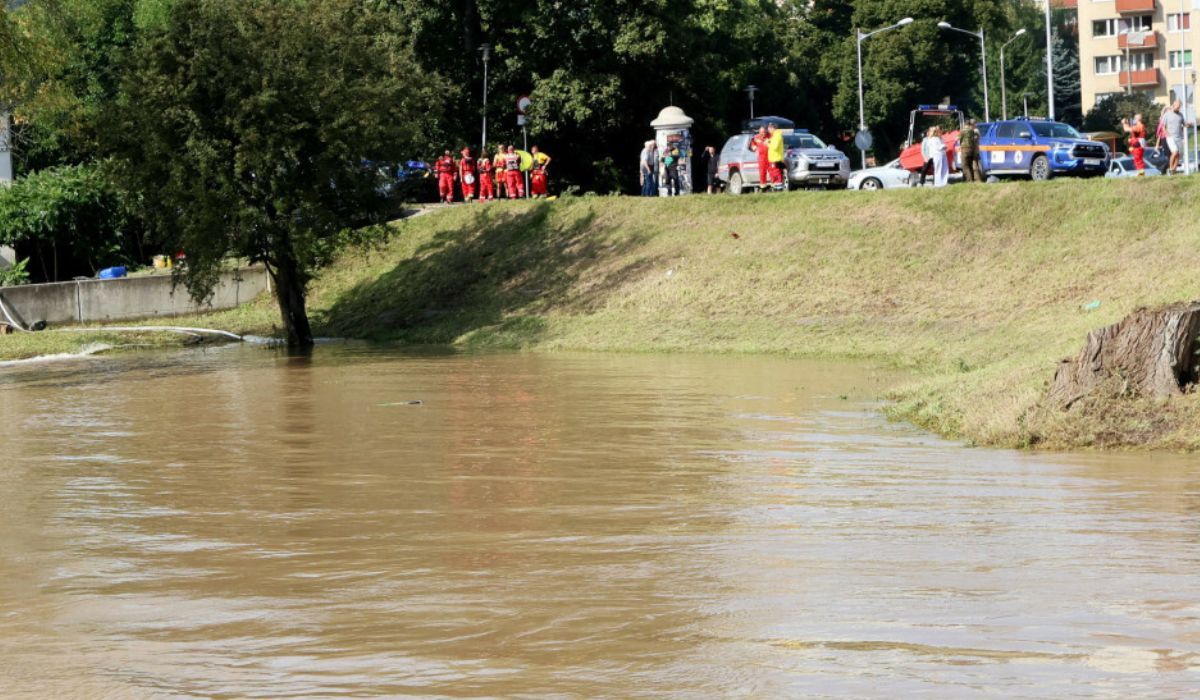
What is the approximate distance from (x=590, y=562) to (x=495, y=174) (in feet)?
113

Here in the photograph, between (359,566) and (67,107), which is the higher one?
(67,107)

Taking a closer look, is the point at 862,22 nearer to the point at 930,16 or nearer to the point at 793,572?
the point at 930,16

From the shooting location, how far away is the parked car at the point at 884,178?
42906 millimetres

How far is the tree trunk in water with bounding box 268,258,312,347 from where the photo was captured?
33188mm

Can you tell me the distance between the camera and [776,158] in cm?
3784

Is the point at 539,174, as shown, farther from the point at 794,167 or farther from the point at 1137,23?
the point at 1137,23

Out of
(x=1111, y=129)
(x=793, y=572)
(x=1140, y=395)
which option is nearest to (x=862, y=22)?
(x=1111, y=129)

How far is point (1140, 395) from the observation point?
14438mm

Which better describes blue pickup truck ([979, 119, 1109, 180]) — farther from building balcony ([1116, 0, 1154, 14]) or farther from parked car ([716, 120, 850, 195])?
building balcony ([1116, 0, 1154, 14])

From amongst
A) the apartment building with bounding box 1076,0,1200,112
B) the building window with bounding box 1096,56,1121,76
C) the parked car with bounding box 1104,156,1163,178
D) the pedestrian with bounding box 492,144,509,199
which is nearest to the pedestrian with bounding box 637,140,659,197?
the pedestrian with bounding box 492,144,509,199

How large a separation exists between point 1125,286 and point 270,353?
15091mm

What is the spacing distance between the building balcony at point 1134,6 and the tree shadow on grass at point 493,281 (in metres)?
82.5

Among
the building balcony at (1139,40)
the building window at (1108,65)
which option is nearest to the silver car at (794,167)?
the building balcony at (1139,40)

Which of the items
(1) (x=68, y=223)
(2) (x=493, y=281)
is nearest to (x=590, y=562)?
(2) (x=493, y=281)
